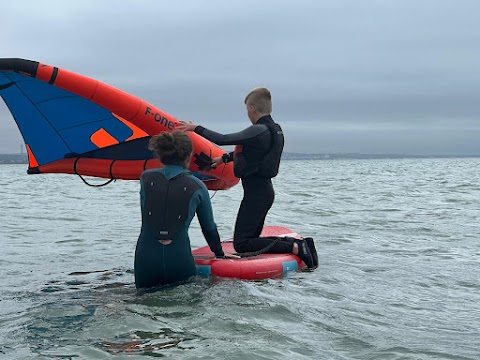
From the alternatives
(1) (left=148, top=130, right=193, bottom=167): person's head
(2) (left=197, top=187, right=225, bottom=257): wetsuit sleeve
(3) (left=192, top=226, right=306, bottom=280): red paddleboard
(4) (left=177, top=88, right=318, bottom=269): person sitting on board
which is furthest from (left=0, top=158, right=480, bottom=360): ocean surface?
(1) (left=148, top=130, right=193, bottom=167): person's head

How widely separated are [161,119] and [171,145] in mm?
1172

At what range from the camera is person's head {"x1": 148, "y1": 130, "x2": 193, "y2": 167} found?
18.7 ft

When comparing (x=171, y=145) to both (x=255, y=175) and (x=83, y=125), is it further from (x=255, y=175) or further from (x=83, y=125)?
(x=83, y=125)

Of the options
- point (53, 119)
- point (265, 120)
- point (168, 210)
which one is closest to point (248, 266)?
point (168, 210)

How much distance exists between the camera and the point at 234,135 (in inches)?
261

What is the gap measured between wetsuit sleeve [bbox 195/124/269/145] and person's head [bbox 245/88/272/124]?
0.20 metres

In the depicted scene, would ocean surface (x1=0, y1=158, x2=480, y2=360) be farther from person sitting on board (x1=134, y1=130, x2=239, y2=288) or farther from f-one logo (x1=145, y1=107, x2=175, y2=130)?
f-one logo (x1=145, y1=107, x2=175, y2=130)

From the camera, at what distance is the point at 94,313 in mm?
5090

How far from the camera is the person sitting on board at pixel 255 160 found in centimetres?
668

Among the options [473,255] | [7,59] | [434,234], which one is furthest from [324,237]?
[7,59]

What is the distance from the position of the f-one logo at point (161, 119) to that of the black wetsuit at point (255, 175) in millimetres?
354

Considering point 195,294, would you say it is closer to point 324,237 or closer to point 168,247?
point 168,247

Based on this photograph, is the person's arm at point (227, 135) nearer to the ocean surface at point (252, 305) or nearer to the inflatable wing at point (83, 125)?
the inflatable wing at point (83, 125)

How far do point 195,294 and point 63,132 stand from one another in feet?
9.83
